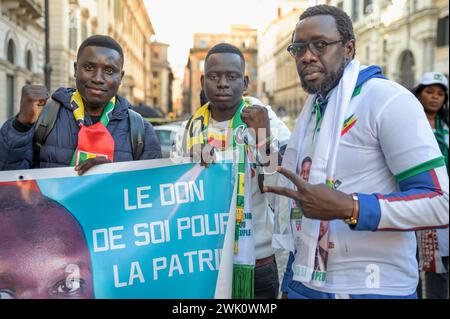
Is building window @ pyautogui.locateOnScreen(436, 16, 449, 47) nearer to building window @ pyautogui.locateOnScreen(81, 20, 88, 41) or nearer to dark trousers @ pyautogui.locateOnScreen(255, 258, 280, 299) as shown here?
building window @ pyautogui.locateOnScreen(81, 20, 88, 41)

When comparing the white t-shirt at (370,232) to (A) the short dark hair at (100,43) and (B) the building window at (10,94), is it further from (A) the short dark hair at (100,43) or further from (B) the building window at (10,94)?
(B) the building window at (10,94)

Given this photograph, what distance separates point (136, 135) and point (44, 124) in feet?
1.58

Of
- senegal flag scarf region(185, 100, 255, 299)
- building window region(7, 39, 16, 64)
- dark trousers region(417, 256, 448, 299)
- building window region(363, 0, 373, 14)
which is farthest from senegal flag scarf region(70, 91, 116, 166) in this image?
building window region(7, 39, 16, 64)

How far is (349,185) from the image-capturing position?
189cm

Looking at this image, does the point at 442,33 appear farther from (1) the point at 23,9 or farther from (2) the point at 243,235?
(2) the point at 243,235

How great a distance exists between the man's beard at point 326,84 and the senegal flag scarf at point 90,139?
1123mm

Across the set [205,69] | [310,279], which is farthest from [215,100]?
[310,279]

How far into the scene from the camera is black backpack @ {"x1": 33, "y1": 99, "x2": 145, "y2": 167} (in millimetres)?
2510

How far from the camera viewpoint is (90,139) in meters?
2.54

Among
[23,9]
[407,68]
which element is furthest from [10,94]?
[407,68]

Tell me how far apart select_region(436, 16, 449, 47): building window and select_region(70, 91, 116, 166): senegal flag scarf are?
25078 mm
